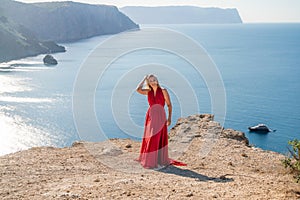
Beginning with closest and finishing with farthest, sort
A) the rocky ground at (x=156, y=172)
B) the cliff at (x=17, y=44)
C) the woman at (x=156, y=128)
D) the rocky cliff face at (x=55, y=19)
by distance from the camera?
the rocky ground at (x=156, y=172), the woman at (x=156, y=128), the cliff at (x=17, y=44), the rocky cliff face at (x=55, y=19)

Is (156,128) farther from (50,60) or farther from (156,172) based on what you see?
(50,60)

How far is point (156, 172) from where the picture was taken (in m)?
7.92

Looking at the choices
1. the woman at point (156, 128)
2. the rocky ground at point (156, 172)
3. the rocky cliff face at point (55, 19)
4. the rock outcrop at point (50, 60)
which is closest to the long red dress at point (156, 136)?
the woman at point (156, 128)

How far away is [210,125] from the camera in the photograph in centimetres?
1109

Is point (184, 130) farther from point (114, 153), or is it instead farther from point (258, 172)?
point (258, 172)

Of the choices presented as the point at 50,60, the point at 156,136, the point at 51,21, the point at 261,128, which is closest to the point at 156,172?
the point at 156,136

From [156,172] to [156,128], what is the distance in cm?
→ 107

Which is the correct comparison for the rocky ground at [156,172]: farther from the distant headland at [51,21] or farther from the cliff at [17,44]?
the distant headland at [51,21]

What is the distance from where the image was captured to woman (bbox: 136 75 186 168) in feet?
27.8

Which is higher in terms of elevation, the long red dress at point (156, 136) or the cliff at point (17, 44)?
the cliff at point (17, 44)

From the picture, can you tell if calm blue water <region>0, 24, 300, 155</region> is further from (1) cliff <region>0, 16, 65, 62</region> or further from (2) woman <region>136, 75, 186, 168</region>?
(2) woman <region>136, 75, 186, 168</region>

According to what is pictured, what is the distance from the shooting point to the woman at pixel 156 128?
8469 millimetres

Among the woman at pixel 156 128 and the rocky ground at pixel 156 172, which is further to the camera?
the woman at pixel 156 128

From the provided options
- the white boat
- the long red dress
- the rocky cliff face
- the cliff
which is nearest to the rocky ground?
the long red dress
